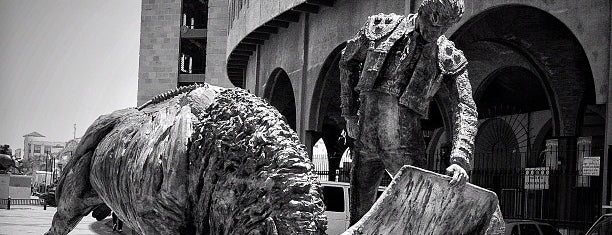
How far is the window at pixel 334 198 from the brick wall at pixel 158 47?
113ft

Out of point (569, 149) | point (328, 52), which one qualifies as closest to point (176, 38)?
point (328, 52)

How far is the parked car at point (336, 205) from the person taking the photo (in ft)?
44.0

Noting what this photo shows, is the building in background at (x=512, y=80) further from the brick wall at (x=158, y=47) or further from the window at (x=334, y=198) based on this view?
the brick wall at (x=158, y=47)

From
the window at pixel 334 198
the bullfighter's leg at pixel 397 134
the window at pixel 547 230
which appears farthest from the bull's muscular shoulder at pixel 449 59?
the window at pixel 547 230

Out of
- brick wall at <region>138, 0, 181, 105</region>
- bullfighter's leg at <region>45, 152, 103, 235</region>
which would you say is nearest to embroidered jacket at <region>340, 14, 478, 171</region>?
bullfighter's leg at <region>45, 152, 103, 235</region>

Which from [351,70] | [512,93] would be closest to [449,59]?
[351,70]

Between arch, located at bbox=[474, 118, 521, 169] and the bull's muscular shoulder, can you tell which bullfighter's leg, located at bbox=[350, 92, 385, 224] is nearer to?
the bull's muscular shoulder

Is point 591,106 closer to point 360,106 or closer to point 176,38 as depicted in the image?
point 360,106

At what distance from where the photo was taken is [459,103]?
17.5ft

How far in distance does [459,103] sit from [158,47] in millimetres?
44337

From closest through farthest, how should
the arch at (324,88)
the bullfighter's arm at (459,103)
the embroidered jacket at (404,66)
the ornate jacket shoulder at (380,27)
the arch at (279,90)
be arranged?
1. the bullfighter's arm at (459,103)
2. the embroidered jacket at (404,66)
3. the ornate jacket shoulder at (380,27)
4. the arch at (324,88)
5. the arch at (279,90)

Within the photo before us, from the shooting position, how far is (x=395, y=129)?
5812 millimetres

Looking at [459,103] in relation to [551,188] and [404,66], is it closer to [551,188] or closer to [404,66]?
[404,66]

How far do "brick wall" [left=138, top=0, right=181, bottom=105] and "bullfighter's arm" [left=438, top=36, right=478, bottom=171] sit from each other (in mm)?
42600
